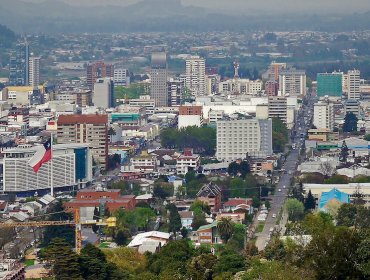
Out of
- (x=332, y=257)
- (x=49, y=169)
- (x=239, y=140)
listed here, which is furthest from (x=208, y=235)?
(x=239, y=140)

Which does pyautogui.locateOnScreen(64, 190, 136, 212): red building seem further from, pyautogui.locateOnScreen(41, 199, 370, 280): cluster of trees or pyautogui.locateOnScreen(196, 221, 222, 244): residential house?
pyautogui.locateOnScreen(41, 199, 370, 280): cluster of trees

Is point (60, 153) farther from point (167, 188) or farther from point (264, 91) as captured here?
point (264, 91)

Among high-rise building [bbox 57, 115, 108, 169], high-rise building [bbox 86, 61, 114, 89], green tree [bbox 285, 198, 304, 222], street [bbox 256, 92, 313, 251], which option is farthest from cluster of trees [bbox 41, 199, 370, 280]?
high-rise building [bbox 86, 61, 114, 89]

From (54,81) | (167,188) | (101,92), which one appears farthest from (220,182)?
(54,81)

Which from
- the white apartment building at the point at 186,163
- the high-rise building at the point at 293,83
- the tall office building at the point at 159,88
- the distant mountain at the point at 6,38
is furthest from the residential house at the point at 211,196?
the distant mountain at the point at 6,38

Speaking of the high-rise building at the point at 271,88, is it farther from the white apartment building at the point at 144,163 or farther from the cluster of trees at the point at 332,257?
the cluster of trees at the point at 332,257

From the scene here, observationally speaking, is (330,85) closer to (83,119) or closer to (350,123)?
(350,123)
